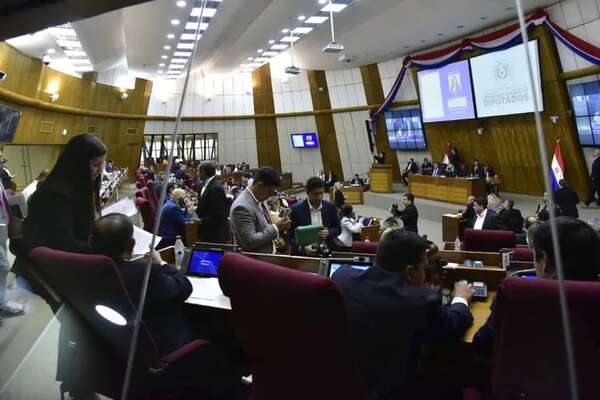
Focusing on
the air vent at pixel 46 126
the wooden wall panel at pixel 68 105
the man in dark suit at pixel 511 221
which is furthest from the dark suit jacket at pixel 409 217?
the air vent at pixel 46 126

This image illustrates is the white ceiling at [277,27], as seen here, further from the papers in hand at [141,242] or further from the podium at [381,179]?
the papers in hand at [141,242]

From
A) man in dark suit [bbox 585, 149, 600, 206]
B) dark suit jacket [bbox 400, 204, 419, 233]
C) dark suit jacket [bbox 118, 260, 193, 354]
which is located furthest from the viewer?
man in dark suit [bbox 585, 149, 600, 206]

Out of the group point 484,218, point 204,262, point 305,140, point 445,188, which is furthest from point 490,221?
point 305,140

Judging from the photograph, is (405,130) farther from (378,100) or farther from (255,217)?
(255,217)

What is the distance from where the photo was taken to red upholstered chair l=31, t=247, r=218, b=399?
1562 millimetres

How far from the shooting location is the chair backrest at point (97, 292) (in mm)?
1551

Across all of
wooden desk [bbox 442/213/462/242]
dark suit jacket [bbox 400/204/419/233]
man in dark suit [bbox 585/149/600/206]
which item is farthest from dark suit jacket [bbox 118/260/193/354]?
man in dark suit [bbox 585/149/600/206]

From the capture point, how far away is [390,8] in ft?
31.8

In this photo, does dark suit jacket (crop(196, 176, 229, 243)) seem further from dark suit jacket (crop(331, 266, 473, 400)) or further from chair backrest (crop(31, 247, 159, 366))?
dark suit jacket (crop(331, 266, 473, 400))

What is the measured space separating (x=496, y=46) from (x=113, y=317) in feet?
36.1

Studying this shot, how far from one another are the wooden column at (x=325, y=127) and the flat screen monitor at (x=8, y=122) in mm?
11379

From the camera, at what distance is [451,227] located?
720 centimetres

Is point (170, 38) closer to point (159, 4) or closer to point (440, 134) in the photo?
point (159, 4)

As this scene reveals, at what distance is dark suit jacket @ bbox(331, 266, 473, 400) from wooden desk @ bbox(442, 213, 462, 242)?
583 centimetres
